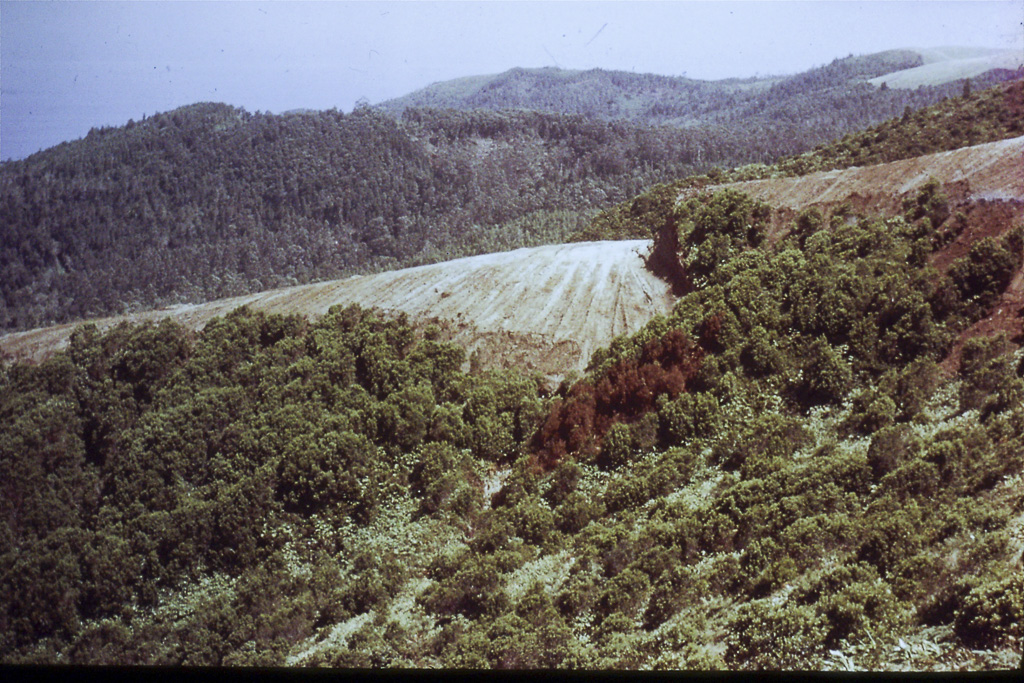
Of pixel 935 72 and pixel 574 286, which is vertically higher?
pixel 935 72

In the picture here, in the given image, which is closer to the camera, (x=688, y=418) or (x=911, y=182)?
(x=688, y=418)

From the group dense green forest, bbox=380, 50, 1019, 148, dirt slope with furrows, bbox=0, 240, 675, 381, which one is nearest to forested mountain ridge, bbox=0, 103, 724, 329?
dense green forest, bbox=380, 50, 1019, 148

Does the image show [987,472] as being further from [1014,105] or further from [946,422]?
[1014,105]

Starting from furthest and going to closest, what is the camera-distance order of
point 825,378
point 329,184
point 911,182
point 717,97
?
1. point 717,97
2. point 329,184
3. point 911,182
4. point 825,378

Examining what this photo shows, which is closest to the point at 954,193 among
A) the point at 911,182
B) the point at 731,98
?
the point at 911,182

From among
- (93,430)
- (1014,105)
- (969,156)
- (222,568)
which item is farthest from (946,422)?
(93,430)

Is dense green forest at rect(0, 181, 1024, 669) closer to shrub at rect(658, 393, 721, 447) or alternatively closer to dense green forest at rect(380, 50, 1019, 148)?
shrub at rect(658, 393, 721, 447)

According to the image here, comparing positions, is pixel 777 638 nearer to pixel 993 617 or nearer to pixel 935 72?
pixel 993 617
